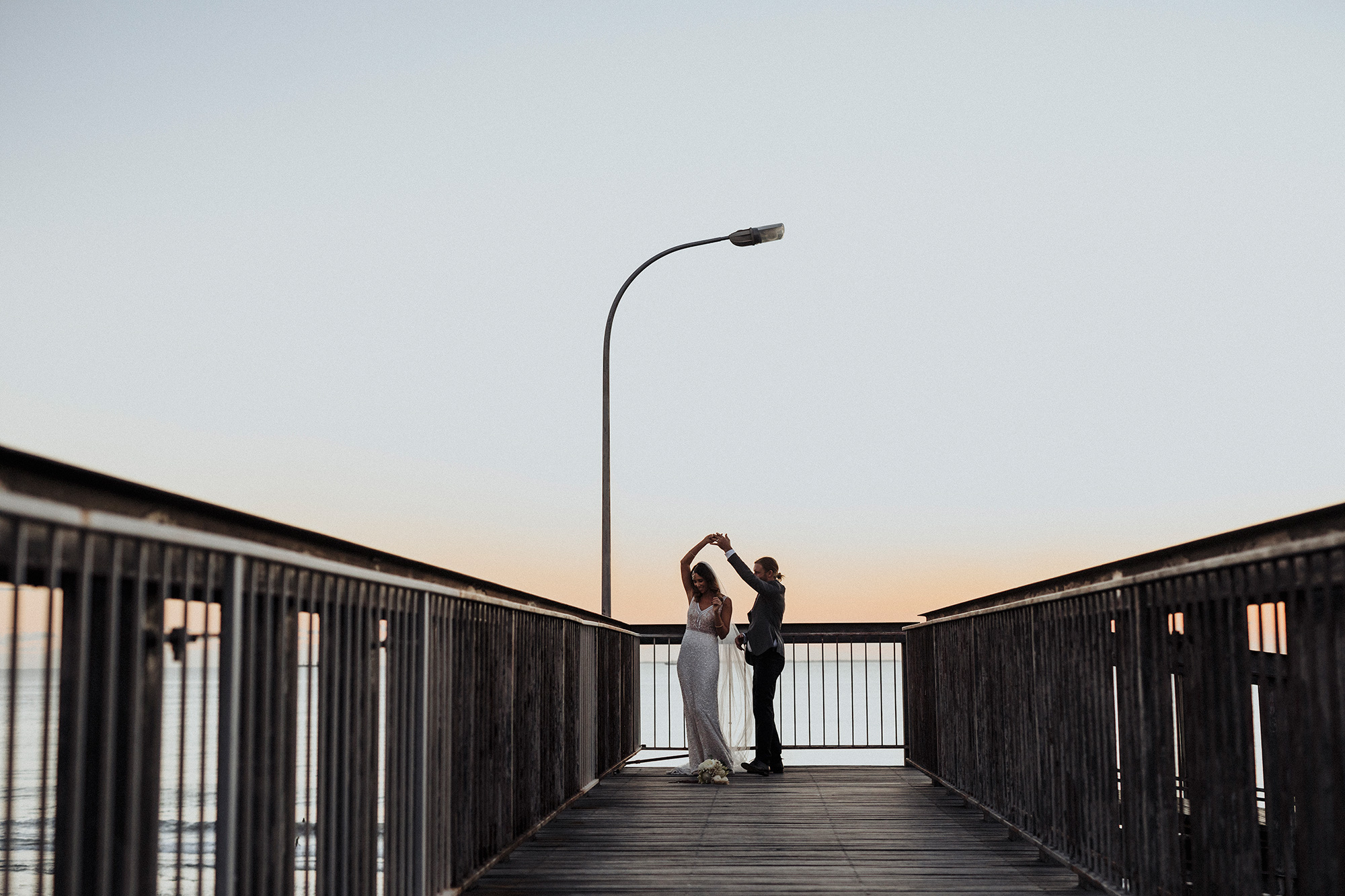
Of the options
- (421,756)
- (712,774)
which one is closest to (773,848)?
(421,756)

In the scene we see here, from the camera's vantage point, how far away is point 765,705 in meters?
12.4

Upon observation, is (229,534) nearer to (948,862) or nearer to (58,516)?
(58,516)

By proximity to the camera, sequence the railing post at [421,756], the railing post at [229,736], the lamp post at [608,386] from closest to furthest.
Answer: the railing post at [229,736] → the railing post at [421,756] → the lamp post at [608,386]

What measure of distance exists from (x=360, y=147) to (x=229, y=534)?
1731 centimetres

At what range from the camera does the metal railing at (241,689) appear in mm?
2498

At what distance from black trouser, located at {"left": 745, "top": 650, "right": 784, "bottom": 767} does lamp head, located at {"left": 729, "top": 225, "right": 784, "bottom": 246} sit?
5.40 m

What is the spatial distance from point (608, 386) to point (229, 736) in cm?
1241

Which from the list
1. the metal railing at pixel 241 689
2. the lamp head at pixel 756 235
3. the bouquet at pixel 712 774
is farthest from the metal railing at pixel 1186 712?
the lamp head at pixel 756 235

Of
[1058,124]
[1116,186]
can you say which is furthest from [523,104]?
[1116,186]

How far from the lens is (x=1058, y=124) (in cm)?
1766

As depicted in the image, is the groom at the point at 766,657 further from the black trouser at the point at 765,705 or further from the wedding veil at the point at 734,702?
the wedding veil at the point at 734,702

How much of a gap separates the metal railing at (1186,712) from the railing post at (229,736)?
284cm

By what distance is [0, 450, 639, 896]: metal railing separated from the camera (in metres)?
2.50

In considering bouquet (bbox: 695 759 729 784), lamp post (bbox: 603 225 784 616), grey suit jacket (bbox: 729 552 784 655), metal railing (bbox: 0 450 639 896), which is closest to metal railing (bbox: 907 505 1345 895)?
metal railing (bbox: 0 450 639 896)
